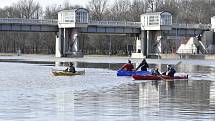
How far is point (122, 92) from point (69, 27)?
4536 inches

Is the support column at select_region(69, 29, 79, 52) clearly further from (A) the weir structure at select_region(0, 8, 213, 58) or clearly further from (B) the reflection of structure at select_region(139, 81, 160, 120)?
(B) the reflection of structure at select_region(139, 81, 160, 120)

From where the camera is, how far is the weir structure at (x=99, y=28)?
14475cm

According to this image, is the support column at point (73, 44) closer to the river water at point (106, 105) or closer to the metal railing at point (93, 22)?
the metal railing at point (93, 22)

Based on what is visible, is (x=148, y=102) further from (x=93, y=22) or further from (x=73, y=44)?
(x=93, y=22)

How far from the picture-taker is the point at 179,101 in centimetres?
3281

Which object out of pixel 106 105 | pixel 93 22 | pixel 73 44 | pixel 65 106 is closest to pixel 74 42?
pixel 73 44

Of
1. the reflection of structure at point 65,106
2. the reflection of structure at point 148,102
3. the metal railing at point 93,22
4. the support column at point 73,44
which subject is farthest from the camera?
the support column at point 73,44

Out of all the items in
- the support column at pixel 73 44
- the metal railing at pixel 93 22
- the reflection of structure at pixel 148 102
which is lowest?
the reflection of structure at pixel 148 102

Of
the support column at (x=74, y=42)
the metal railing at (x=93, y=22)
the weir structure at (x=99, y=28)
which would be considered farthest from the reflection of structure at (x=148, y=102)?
the support column at (x=74, y=42)

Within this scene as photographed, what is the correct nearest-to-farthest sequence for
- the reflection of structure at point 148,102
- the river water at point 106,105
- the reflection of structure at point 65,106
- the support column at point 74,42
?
the reflection of structure at point 65,106 → the river water at point 106,105 → the reflection of structure at point 148,102 → the support column at point 74,42

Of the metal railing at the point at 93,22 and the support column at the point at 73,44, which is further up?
the metal railing at the point at 93,22

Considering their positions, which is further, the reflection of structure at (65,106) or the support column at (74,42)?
the support column at (74,42)

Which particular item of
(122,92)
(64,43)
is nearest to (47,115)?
(122,92)

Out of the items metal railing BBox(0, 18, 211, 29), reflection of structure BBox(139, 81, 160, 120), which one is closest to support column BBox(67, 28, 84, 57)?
metal railing BBox(0, 18, 211, 29)
